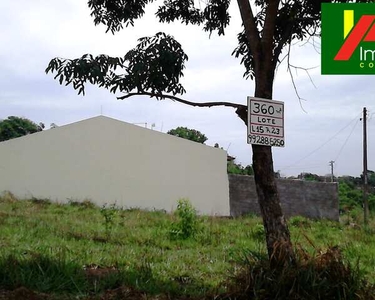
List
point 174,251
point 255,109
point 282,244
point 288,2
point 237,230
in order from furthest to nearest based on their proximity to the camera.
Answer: point 237,230 < point 174,251 < point 288,2 < point 255,109 < point 282,244

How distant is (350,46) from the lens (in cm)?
636

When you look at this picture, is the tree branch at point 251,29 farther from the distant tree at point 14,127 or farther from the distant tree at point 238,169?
the distant tree at point 14,127

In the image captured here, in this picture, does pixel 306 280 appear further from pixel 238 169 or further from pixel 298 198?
pixel 238 169

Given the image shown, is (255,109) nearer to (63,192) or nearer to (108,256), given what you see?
(108,256)

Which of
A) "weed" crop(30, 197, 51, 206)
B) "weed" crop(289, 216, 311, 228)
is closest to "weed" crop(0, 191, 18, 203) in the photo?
"weed" crop(30, 197, 51, 206)

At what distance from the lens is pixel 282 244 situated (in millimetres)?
3824

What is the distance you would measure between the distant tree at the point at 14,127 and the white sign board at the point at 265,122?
70.5ft

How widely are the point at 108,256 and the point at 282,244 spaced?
2593 millimetres

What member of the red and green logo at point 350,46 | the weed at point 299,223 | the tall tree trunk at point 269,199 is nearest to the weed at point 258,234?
the weed at point 299,223

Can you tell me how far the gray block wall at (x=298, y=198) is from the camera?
46.1 ft

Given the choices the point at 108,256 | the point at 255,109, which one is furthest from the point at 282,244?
the point at 108,256

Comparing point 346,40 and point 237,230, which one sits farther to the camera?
point 237,230

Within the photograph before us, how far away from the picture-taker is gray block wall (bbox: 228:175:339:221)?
14.0 metres

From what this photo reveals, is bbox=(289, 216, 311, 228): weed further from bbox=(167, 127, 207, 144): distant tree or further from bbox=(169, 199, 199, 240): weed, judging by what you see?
bbox=(167, 127, 207, 144): distant tree
